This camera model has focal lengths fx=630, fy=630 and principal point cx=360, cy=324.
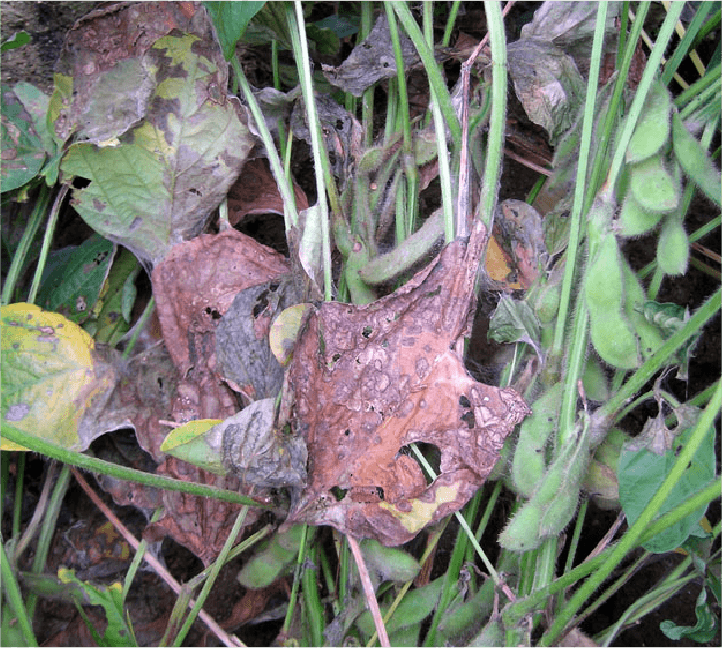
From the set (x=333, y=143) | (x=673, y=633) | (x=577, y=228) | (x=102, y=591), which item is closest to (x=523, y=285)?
(x=577, y=228)

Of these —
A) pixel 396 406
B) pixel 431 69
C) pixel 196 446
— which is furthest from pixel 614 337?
pixel 196 446

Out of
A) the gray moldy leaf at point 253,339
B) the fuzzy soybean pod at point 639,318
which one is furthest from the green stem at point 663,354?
the gray moldy leaf at point 253,339

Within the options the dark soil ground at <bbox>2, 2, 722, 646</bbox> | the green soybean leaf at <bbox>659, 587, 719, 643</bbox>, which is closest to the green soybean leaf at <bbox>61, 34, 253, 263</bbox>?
the dark soil ground at <bbox>2, 2, 722, 646</bbox>

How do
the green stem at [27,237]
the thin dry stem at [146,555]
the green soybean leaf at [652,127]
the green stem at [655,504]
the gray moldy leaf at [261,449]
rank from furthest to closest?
the green stem at [27,237] < the thin dry stem at [146,555] < the gray moldy leaf at [261,449] < the green soybean leaf at [652,127] < the green stem at [655,504]

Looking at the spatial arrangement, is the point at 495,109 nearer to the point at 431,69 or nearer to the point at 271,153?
the point at 431,69

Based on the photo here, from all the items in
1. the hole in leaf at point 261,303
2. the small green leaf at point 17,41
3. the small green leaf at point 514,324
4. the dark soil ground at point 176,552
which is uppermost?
the small green leaf at point 17,41

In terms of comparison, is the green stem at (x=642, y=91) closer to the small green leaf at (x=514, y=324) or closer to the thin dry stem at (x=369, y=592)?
the small green leaf at (x=514, y=324)
